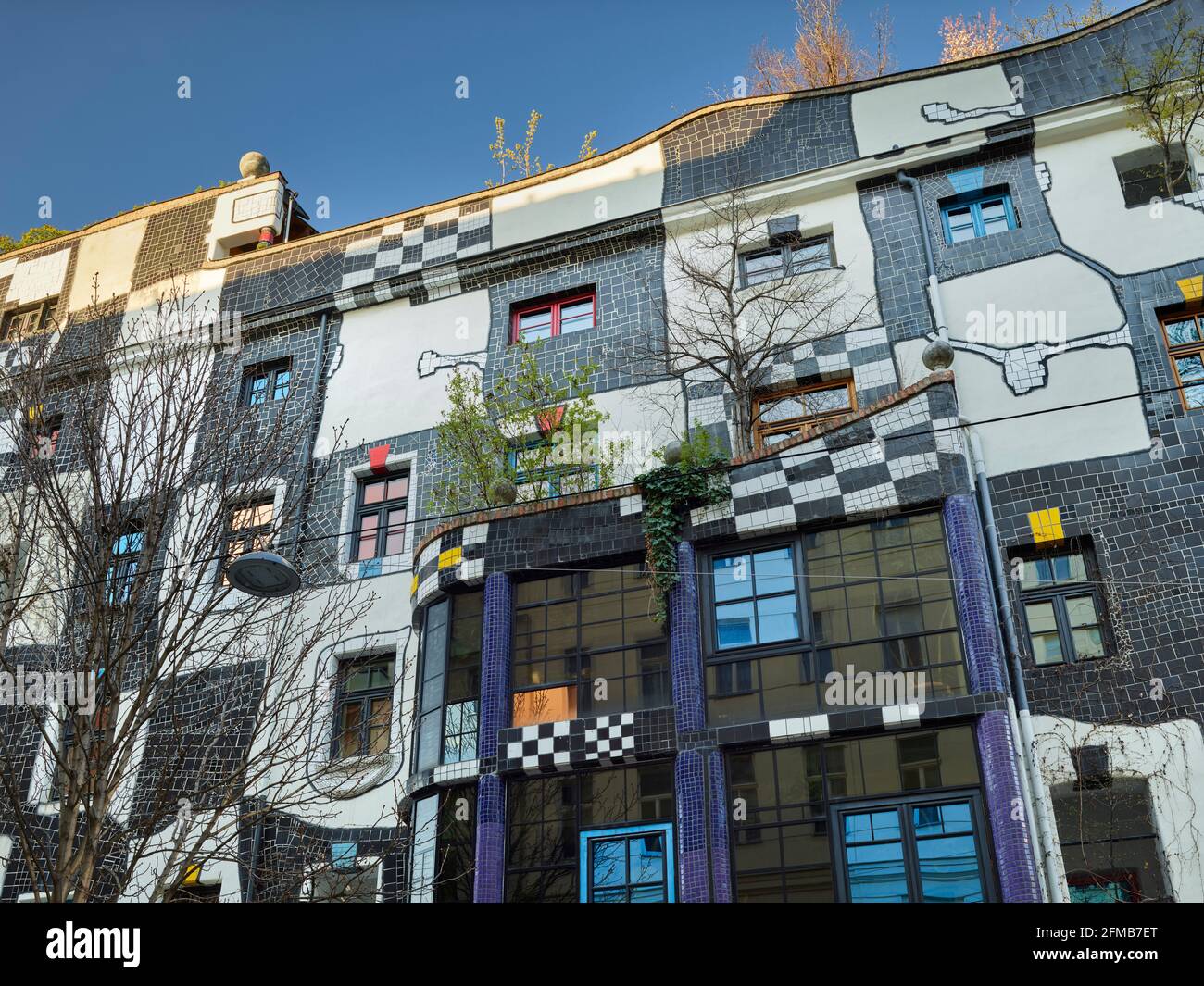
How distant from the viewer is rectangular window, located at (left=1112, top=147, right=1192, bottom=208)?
542 inches

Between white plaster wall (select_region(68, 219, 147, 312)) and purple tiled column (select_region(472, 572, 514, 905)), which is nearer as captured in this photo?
purple tiled column (select_region(472, 572, 514, 905))

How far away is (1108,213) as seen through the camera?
13789mm

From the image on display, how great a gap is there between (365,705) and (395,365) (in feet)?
16.5

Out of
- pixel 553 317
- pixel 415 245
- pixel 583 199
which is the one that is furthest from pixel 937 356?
pixel 415 245

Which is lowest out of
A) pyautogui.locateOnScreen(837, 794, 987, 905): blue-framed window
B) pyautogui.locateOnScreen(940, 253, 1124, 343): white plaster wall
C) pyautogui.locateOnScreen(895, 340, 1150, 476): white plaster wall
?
pyautogui.locateOnScreen(837, 794, 987, 905): blue-framed window

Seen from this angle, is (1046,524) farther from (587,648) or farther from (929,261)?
(587,648)

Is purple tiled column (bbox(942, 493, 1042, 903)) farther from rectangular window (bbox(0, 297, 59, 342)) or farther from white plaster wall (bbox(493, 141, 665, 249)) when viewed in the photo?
rectangular window (bbox(0, 297, 59, 342))

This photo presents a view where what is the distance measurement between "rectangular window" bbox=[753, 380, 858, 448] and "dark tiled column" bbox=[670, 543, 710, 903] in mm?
2689

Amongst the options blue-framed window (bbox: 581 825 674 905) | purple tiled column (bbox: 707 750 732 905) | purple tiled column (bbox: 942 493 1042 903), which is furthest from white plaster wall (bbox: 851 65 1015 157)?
blue-framed window (bbox: 581 825 674 905)

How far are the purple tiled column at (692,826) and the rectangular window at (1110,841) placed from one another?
3.15 meters

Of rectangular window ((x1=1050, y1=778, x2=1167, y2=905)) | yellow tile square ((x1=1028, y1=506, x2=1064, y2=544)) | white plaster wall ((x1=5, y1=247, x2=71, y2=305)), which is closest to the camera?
rectangular window ((x1=1050, y1=778, x2=1167, y2=905))

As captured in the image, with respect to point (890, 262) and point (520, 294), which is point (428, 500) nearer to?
point (520, 294)

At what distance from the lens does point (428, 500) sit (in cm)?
1529

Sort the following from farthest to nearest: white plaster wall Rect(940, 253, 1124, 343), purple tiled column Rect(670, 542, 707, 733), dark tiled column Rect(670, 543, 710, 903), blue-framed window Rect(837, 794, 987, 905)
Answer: white plaster wall Rect(940, 253, 1124, 343)
purple tiled column Rect(670, 542, 707, 733)
dark tiled column Rect(670, 543, 710, 903)
blue-framed window Rect(837, 794, 987, 905)
